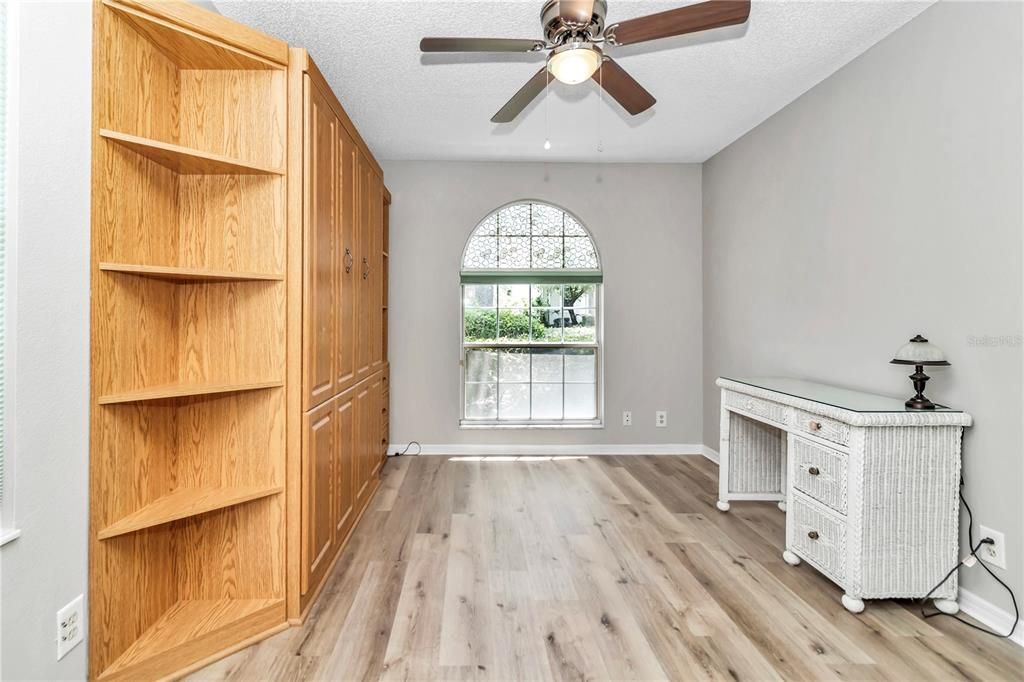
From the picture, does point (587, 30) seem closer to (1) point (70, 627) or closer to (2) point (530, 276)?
(1) point (70, 627)

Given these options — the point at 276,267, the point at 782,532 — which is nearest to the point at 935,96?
the point at 782,532

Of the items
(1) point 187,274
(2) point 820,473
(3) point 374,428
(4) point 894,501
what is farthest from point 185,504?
(4) point 894,501

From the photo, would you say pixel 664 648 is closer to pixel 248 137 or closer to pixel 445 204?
pixel 248 137

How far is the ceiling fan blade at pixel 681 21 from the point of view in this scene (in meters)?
1.66

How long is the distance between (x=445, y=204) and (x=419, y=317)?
102 centimetres

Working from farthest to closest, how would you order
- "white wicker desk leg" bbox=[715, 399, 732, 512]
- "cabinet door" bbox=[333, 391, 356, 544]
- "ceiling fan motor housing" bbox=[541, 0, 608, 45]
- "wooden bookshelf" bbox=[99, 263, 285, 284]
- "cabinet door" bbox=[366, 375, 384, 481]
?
"cabinet door" bbox=[366, 375, 384, 481] → "white wicker desk leg" bbox=[715, 399, 732, 512] → "cabinet door" bbox=[333, 391, 356, 544] → "ceiling fan motor housing" bbox=[541, 0, 608, 45] → "wooden bookshelf" bbox=[99, 263, 285, 284]

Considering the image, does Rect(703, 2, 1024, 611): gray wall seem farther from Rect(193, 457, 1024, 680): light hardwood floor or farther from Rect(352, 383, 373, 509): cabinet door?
Rect(352, 383, 373, 509): cabinet door

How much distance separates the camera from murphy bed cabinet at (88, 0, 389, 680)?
1604mm

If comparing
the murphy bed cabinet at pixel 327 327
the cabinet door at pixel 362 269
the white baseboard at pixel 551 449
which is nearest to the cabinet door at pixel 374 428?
the murphy bed cabinet at pixel 327 327

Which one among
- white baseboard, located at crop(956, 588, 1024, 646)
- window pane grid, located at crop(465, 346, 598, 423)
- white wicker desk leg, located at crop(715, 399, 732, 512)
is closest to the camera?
white baseboard, located at crop(956, 588, 1024, 646)

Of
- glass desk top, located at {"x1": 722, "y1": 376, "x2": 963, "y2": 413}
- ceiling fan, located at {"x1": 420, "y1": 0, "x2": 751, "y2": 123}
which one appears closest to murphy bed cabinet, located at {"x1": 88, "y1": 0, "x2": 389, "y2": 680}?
ceiling fan, located at {"x1": 420, "y1": 0, "x2": 751, "y2": 123}

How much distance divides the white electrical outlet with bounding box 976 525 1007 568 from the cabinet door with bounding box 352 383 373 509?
2.89 meters

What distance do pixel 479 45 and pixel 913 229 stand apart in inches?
83.3

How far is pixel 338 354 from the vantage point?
2.55 meters
